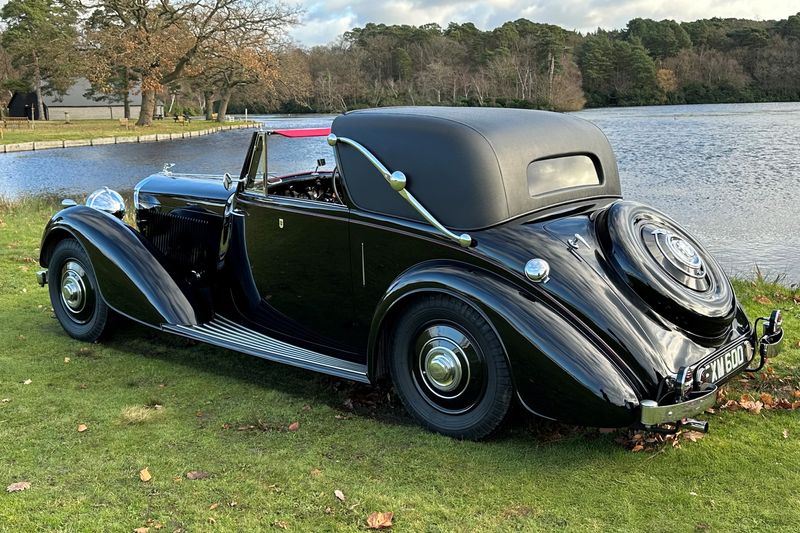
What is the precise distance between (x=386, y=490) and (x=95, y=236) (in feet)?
10.5

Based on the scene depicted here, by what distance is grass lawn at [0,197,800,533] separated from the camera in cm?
294

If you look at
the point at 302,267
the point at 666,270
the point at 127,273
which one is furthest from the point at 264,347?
the point at 666,270

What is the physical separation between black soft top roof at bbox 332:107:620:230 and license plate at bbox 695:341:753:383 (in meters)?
1.20

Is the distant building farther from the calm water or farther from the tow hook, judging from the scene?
the tow hook

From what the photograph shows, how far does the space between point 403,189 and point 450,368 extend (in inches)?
39.8

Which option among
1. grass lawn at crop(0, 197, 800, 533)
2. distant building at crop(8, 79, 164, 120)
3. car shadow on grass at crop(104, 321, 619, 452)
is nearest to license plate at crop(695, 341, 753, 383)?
grass lawn at crop(0, 197, 800, 533)

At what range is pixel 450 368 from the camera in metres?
3.51

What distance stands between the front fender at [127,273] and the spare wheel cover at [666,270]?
288cm

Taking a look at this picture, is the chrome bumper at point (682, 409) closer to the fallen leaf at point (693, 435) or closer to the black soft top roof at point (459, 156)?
the fallen leaf at point (693, 435)

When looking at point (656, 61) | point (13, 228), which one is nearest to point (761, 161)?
point (13, 228)

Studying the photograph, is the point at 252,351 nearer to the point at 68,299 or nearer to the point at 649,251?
the point at 68,299

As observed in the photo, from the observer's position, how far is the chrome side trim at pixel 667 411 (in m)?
3.06

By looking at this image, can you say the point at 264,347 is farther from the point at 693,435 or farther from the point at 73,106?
the point at 73,106

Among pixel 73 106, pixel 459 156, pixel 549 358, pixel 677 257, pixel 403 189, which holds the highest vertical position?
pixel 73 106
